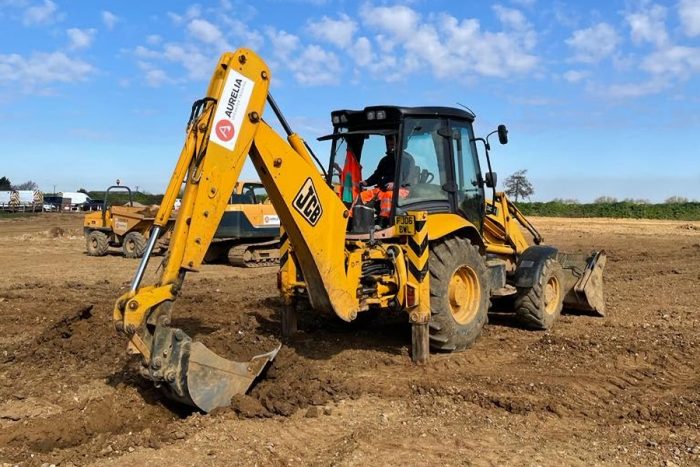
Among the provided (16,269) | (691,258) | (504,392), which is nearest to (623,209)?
(691,258)

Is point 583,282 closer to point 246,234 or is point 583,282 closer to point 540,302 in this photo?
point 540,302

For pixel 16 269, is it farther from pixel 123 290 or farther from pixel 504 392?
pixel 504 392

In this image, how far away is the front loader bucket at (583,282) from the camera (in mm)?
8914

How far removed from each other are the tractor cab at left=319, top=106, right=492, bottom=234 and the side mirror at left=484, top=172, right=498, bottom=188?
191 mm

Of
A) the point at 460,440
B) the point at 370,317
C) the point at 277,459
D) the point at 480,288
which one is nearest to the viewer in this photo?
the point at 277,459

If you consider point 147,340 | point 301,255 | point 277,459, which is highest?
point 301,255

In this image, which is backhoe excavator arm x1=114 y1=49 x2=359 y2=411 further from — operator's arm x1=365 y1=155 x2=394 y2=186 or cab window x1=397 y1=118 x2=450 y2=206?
operator's arm x1=365 y1=155 x2=394 y2=186

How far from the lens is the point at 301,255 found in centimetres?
576

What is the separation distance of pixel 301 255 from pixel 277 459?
2019 mm

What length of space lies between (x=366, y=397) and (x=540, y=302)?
343cm

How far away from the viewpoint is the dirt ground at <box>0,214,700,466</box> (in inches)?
169

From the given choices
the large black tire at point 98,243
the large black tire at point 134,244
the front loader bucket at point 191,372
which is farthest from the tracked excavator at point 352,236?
the large black tire at point 98,243

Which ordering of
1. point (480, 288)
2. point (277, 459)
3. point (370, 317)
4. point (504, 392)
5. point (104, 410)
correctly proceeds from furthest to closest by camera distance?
1. point (370, 317)
2. point (480, 288)
3. point (504, 392)
4. point (104, 410)
5. point (277, 459)

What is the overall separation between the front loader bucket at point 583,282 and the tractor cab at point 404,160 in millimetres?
2165
